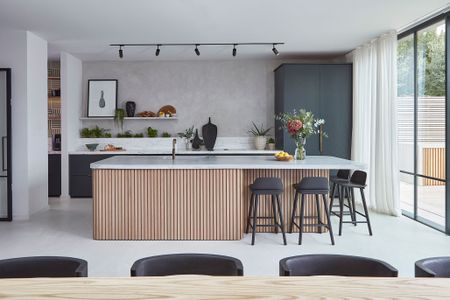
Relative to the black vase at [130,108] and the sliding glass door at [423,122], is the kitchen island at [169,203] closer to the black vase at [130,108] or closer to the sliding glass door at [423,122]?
the sliding glass door at [423,122]

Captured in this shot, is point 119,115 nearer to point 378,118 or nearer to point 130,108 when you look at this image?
point 130,108

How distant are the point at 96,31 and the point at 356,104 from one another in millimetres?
4620

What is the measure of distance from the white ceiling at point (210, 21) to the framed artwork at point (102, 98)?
1170mm

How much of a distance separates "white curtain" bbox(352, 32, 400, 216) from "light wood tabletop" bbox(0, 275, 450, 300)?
553 cm

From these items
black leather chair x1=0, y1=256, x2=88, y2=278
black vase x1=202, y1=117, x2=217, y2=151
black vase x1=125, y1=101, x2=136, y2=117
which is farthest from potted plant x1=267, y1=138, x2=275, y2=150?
black leather chair x1=0, y1=256, x2=88, y2=278

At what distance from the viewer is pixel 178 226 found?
17.2 ft

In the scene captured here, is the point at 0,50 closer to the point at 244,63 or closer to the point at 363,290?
the point at 244,63

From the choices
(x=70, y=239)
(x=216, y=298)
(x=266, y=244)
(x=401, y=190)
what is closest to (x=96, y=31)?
(x=70, y=239)

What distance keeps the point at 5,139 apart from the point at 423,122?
20.0ft

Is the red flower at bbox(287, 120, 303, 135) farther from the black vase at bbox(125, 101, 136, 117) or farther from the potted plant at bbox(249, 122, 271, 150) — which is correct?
the black vase at bbox(125, 101, 136, 117)

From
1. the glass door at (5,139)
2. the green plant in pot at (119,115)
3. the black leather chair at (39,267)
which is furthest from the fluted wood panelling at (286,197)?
the green plant in pot at (119,115)

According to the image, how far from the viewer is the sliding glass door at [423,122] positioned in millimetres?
5758

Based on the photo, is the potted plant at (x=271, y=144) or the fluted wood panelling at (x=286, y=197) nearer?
the fluted wood panelling at (x=286, y=197)

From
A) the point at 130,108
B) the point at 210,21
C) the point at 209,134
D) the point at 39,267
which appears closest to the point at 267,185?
the point at 210,21
